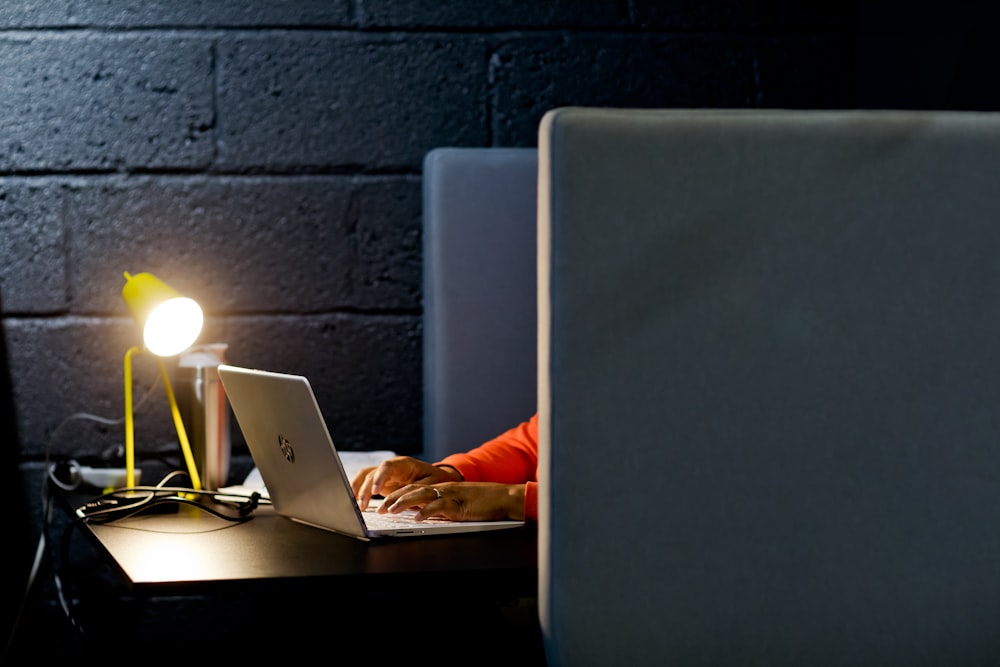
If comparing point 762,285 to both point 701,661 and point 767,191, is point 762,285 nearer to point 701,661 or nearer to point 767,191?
point 767,191

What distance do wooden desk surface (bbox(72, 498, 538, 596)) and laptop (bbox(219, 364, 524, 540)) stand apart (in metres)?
0.02

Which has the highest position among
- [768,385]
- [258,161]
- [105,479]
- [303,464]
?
[258,161]

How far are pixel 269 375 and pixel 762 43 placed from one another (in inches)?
57.6

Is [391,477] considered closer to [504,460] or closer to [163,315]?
[504,460]

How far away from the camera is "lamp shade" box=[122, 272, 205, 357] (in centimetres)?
138

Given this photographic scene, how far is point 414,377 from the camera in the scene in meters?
1.95

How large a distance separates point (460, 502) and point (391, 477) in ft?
0.51

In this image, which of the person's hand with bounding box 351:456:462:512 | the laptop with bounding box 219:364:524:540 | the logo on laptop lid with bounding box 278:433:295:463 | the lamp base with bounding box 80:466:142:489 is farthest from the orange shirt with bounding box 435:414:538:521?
the lamp base with bounding box 80:466:142:489

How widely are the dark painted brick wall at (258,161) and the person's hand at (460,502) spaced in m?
0.86

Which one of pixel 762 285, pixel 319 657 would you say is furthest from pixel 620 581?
pixel 319 657

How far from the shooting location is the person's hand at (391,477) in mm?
1184

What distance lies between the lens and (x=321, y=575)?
2.82ft

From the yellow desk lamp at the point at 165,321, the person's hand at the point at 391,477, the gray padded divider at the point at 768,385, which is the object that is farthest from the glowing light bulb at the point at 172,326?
the gray padded divider at the point at 768,385

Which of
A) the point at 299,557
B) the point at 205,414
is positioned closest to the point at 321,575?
the point at 299,557
